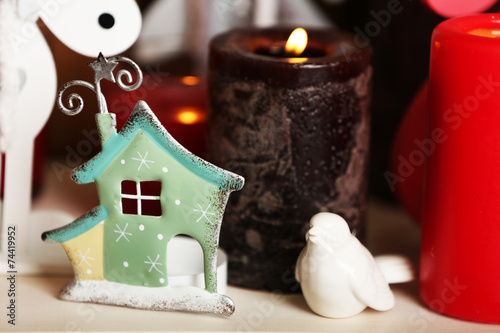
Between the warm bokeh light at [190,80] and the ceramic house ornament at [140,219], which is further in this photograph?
the warm bokeh light at [190,80]

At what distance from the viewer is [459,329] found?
0.47 metres

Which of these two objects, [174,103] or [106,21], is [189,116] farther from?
[106,21]

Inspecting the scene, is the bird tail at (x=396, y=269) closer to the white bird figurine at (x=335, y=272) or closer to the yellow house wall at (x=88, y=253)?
the white bird figurine at (x=335, y=272)

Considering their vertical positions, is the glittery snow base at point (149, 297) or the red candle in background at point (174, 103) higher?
the red candle in background at point (174, 103)

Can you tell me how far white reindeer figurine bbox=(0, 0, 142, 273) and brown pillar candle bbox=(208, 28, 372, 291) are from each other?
0.08 meters

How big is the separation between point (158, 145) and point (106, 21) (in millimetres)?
105

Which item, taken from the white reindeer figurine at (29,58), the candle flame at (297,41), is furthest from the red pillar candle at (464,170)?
the white reindeer figurine at (29,58)

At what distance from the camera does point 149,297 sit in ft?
1.55

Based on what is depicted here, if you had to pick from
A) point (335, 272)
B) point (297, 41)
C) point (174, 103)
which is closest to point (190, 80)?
point (174, 103)

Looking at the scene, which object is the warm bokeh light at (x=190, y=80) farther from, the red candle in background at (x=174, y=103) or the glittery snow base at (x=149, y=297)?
the glittery snow base at (x=149, y=297)

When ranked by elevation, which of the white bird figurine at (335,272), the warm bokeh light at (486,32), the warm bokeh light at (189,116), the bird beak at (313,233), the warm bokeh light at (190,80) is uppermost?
the warm bokeh light at (486,32)

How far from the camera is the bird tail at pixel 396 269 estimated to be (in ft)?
1.68

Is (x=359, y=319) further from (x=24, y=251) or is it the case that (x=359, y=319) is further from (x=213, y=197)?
(x=24, y=251)

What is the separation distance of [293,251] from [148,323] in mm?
121
